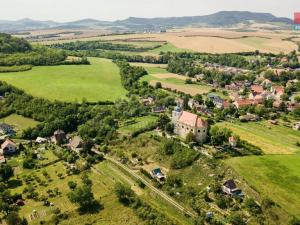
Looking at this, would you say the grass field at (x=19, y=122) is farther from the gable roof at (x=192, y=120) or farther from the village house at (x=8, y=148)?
the gable roof at (x=192, y=120)

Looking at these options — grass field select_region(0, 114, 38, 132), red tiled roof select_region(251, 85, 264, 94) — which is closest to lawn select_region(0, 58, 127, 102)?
grass field select_region(0, 114, 38, 132)

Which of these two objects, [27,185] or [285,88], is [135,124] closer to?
[27,185]

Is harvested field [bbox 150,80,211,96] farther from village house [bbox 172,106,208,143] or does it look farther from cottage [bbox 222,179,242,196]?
cottage [bbox 222,179,242,196]

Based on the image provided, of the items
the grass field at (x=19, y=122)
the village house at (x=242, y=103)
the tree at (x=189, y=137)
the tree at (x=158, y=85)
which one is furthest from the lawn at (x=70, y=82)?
the tree at (x=189, y=137)

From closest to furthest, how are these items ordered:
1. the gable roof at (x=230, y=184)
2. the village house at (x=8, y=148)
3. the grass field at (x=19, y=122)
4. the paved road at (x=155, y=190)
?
1. the paved road at (x=155, y=190)
2. the gable roof at (x=230, y=184)
3. the village house at (x=8, y=148)
4. the grass field at (x=19, y=122)

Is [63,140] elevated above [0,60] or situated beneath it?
situated beneath

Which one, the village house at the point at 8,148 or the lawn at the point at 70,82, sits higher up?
the lawn at the point at 70,82

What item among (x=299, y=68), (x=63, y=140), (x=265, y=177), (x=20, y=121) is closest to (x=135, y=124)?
(x=63, y=140)
